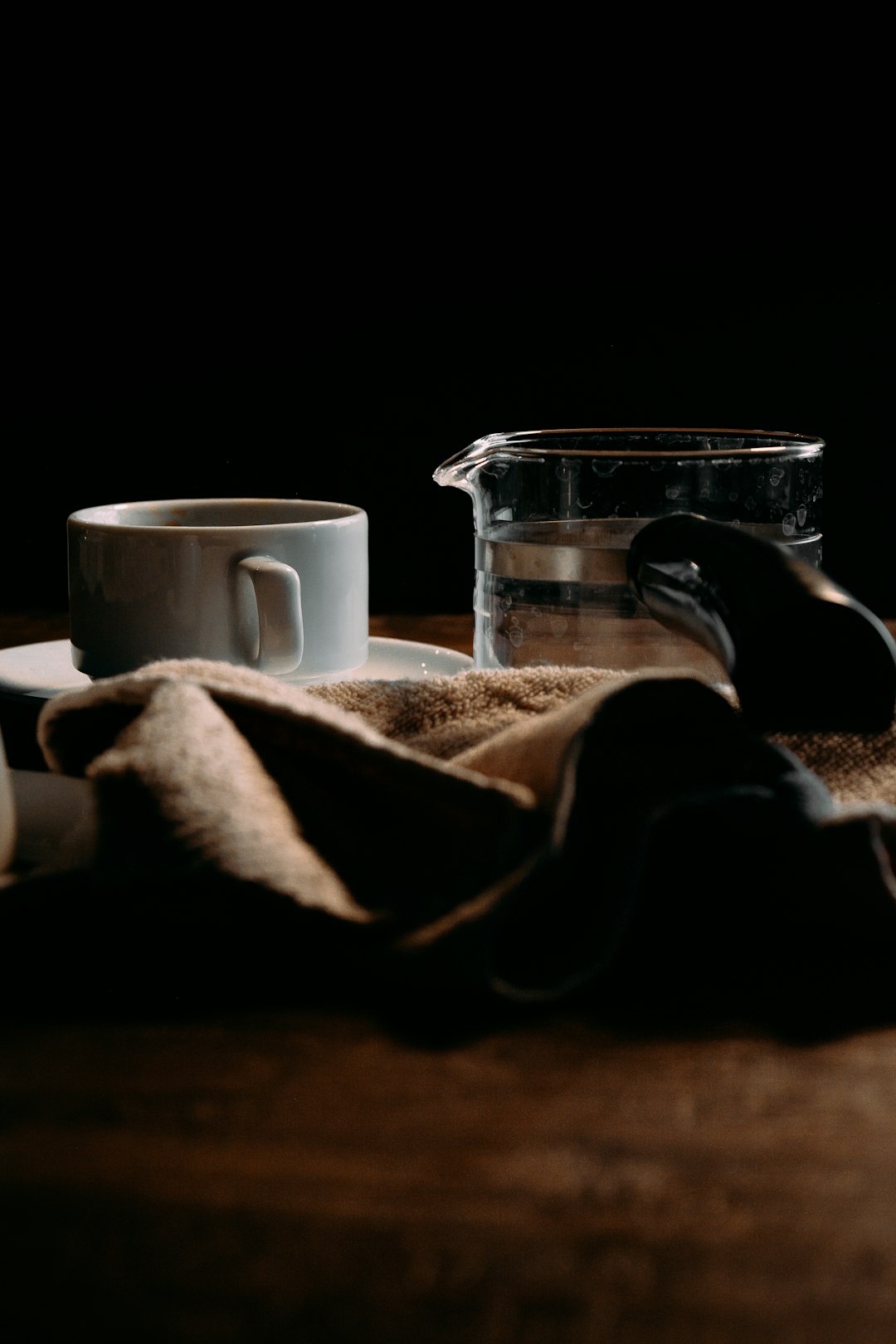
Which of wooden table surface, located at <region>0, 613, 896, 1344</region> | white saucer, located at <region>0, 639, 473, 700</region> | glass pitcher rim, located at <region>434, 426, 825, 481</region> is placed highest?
glass pitcher rim, located at <region>434, 426, 825, 481</region>

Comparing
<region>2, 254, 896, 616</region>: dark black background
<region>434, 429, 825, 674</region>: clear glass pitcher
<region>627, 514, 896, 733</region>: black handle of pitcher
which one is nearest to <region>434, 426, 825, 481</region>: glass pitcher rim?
<region>434, 429, 825, 674</region>: clear glass pitcher

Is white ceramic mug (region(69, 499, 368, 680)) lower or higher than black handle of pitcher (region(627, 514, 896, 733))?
lower

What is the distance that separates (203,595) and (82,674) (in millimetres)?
72

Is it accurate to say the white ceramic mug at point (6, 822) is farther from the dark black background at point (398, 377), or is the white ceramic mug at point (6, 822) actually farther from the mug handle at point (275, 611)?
the dark black background at point (398, 377)

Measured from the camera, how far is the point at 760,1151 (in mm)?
189

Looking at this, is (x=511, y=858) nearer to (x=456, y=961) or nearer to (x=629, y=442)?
(x=456, y=961)

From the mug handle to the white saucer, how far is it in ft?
0.04

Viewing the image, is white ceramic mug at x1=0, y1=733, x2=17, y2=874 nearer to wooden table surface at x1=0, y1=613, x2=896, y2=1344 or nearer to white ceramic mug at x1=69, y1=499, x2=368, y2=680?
wooden table surface at x1=0, y1=613, x2=896, y2=1344

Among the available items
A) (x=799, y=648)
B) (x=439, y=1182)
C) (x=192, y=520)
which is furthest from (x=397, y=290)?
(x=439, y=1182)

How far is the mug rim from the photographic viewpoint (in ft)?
1.55

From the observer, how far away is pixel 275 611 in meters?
0.47

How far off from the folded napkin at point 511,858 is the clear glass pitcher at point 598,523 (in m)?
0.17

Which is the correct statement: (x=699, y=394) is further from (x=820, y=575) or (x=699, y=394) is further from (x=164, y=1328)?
(x=164, y=1328)

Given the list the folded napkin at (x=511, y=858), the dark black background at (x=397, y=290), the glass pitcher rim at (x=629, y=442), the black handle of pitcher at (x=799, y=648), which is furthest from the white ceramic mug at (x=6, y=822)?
the dark black background at (x=397, y=290)
